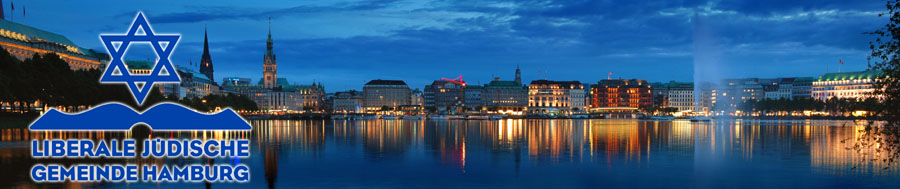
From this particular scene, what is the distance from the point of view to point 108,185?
29984 mm

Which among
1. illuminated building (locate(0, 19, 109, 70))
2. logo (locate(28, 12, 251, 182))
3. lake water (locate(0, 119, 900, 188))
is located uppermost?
illuminated building (locate(0, 19, 109, 70))

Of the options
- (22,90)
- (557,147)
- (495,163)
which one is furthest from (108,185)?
(22,90)

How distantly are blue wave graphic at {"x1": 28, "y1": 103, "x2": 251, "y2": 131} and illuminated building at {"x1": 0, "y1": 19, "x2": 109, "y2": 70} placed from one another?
102m

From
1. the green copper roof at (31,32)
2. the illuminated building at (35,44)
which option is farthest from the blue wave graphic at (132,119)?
the green copper roof at (31,32)

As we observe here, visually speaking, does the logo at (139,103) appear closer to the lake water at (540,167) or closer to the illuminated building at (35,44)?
the lake water at (540,167)

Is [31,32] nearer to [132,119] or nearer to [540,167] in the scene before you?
[132,119]

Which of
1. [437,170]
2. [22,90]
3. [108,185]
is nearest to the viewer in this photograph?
[108,185]

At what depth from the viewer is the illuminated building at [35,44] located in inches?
5655

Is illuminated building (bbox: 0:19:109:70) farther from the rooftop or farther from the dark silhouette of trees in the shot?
the dark silhouette of trees

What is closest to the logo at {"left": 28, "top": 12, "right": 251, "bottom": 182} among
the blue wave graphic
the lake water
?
the blue wave graphic

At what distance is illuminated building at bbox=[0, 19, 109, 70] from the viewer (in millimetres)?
143625

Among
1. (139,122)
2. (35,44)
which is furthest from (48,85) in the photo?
(35,44)

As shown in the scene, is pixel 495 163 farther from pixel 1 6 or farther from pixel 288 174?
pixel 1 6

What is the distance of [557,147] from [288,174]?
27868mm
